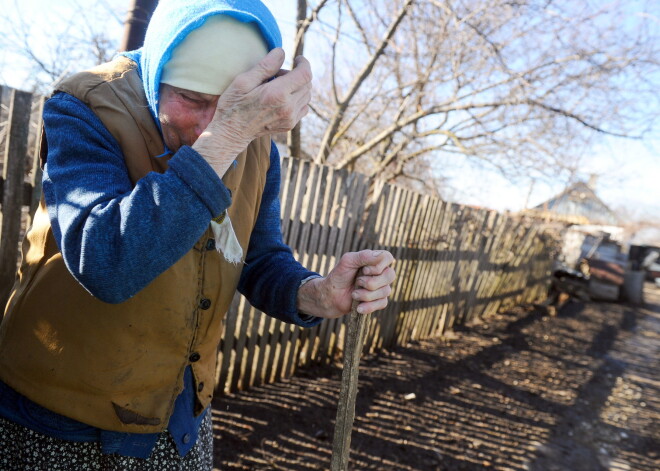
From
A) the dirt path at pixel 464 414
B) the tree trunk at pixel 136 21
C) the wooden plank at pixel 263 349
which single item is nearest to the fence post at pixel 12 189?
the tree trunk at pixel 136 21

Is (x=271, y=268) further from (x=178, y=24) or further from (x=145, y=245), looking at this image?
(x=178, y=24)

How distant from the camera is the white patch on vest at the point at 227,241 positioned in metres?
1.14

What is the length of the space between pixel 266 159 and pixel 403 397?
3731 millimetres

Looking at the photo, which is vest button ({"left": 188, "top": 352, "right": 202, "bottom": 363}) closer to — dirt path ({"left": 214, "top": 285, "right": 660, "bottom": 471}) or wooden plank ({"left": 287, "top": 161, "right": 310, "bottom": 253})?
dirt path ({"left": 214, "top": 285, "right": 660, "bottom": 471})

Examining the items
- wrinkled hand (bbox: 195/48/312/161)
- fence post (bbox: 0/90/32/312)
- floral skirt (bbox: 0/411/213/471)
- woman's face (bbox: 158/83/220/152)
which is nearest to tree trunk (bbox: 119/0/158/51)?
fence post (bbox: 0/90/32/312)

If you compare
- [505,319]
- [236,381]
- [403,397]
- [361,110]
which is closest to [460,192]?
[505,319]

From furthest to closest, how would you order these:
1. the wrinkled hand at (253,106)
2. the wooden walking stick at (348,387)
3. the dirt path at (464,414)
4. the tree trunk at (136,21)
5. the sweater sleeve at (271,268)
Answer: the dirt path at (464,414) < the tree trunk at (136,21) < the sweater sleeve at (271,268) < the wooden walking stick at (348,387) < the wrinkled hand at (253,106)

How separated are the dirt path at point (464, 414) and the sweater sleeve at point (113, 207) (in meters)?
2.54

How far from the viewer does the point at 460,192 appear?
9.97 meters

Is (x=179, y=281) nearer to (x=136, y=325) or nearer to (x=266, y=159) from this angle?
(x=136, y=325)

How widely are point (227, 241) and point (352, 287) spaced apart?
1.27 feet

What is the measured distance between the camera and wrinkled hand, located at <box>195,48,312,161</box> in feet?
3.06

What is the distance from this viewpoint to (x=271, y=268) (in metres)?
1.46

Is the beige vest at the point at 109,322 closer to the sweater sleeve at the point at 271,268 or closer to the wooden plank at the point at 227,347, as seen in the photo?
the sweater sleeve at the point at 271,268
